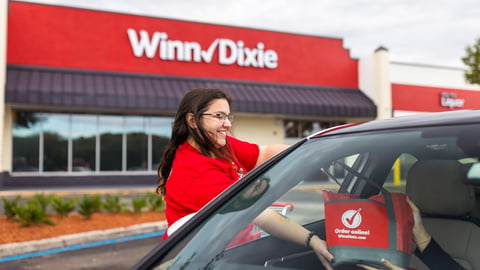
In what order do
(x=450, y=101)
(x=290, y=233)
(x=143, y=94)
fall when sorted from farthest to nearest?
(x=450, y=101)
(x=143, y=94)
(x=290, y=233)

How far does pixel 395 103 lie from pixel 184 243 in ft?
72.2

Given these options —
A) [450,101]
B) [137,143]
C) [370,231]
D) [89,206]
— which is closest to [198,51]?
[137,143]

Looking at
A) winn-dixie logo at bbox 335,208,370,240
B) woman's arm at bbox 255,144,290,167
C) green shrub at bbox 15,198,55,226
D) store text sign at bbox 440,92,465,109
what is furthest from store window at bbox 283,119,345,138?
winn-dixie logo at bbox 335,208,370,240

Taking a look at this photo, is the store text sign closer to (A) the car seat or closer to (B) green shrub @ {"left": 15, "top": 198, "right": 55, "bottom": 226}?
(B) green shrub @ {"left": 15, "top": 198, "right": 55, "bottom": 226}

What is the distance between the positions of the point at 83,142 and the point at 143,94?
3.26 meters

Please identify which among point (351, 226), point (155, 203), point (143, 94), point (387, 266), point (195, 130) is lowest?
point (155, 203)

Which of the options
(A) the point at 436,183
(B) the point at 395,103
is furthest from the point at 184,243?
(B) the point at 395,103

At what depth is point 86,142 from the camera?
57.6 feet

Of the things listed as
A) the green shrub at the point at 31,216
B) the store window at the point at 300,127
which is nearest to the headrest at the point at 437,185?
the green shrub at the point at 31,216

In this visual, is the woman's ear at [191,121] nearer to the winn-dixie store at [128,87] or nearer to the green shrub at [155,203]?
the green shrub at [155,203]

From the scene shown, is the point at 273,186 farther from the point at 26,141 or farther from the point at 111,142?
the point at 26,141

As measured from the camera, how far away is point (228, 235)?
5.03 ft

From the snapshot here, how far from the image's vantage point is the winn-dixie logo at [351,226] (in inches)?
61.8

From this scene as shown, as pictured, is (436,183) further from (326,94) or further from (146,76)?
(326,94)
